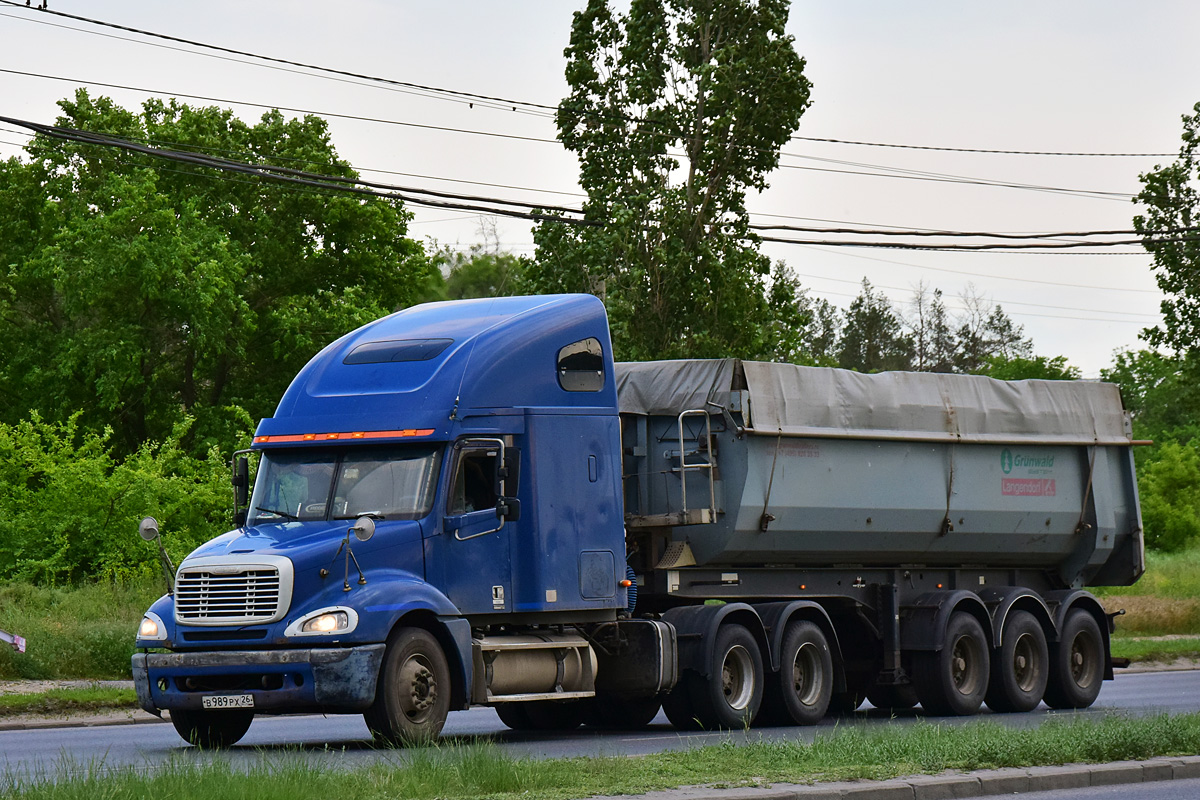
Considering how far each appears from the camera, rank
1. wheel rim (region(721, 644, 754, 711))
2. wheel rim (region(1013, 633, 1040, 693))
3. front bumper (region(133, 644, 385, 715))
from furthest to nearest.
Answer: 1. wheel rim (region(1013, 633, 1040, 693))
2. wheel rim (region(721, 644, 754, 711))
3. front bumper (region(133, 644, 385, 715))

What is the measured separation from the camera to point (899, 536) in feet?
61.7

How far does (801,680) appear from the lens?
17.9 meters

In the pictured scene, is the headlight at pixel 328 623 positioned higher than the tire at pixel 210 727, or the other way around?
the headlight at pixel 328 623

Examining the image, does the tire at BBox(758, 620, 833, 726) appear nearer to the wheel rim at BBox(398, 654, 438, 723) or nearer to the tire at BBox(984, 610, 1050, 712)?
the tire at BBox(984, 610, 1050, 712)

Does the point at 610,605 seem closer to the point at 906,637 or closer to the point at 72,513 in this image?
the point at 906,637

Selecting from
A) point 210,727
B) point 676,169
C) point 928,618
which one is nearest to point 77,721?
point 210,727

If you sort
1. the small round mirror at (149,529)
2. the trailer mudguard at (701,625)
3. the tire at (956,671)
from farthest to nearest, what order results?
the tire at (956,671), the trailer mudguard at (701,625), the small round mirror at (149,529)

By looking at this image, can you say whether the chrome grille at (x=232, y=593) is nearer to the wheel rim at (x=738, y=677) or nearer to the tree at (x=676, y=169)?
the wheel rim at (x=738, y=677)

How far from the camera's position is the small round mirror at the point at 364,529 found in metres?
13.7

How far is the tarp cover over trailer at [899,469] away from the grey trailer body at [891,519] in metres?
0.02

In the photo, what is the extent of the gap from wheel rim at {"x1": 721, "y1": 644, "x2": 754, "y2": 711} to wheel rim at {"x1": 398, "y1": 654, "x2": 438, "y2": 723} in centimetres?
382

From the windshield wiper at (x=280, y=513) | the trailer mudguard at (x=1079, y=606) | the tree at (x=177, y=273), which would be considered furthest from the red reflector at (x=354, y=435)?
the tree at (x=177, y=273)

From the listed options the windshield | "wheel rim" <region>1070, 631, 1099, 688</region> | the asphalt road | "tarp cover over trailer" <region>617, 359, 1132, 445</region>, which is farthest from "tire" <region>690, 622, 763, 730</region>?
"wheel rim" <region>1070, 631, 1099, 688</region>

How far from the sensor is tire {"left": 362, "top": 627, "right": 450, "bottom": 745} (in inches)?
539
